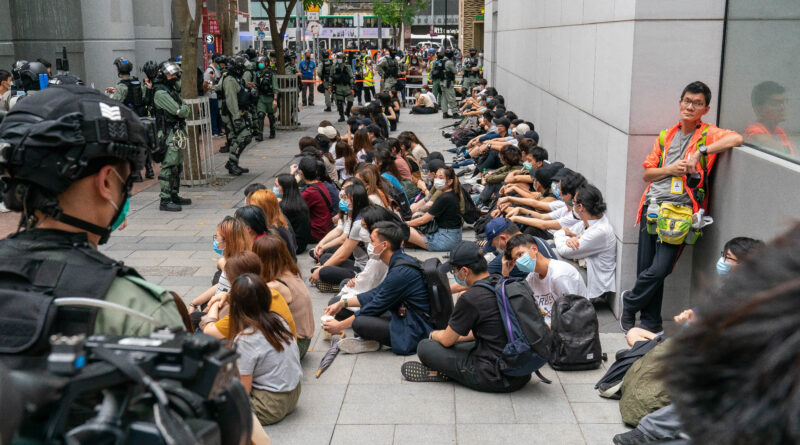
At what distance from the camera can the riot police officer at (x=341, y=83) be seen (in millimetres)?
24062

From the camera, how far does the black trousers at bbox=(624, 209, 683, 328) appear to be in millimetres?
6801

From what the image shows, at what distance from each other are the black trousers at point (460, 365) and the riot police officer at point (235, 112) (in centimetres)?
993

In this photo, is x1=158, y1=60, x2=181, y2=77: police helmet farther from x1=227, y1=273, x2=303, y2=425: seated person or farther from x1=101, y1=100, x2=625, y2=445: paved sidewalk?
x1=227, y1=273, x2=303, y2=425: seated person

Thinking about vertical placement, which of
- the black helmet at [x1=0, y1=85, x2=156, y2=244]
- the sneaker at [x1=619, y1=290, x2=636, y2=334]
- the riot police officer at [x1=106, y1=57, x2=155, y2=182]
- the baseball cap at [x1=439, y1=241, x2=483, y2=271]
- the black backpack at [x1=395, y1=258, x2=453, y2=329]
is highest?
the black helmet at [x1=0, y1=85, x2=156, y2=244]

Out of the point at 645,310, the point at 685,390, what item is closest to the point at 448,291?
the point at 645,310

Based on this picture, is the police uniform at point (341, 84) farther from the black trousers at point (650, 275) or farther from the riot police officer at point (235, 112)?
the black trousers at point (650, 275)

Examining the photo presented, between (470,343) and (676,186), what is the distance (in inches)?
87.4

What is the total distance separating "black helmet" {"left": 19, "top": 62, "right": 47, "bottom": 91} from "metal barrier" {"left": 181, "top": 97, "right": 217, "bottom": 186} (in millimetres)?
2346

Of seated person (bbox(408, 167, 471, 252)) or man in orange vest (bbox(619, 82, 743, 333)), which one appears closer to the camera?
man in orange vest (bbox(619, 82, 743, 333))

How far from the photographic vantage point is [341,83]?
957 inches

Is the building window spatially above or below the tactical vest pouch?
above

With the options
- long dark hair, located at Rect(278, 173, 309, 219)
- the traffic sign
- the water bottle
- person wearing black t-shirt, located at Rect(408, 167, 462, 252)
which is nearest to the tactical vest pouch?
→ the water bottle

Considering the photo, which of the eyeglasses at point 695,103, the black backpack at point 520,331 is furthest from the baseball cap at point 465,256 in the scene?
the eyeglasses at point 695,103

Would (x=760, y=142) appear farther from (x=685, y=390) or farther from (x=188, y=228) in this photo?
(x=188, y=228)
